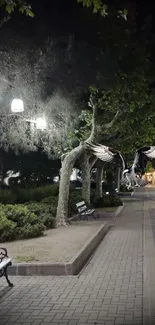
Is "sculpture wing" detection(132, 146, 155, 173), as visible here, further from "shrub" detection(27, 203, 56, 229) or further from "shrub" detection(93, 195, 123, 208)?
"shrub" detection(93, 195, 123, 208)

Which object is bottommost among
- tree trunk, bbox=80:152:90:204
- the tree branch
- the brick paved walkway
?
the brick paved walkway

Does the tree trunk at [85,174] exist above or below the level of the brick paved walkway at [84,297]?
above

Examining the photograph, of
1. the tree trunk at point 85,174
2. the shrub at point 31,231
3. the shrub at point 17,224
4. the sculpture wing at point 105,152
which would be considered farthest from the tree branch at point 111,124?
the shrub at point 31,231

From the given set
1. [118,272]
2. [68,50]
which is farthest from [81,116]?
[118,272]

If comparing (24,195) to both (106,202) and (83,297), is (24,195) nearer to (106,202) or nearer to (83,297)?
(106,202)

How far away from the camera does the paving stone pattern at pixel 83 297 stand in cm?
561

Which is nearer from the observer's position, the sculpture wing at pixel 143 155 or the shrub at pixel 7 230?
the shrub at pixel 7 230

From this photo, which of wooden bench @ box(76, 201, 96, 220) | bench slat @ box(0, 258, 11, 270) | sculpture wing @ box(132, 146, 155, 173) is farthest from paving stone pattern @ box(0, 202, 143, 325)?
wooden bench @ box(76, 201, 96, 220)

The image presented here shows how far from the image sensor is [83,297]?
6.56m

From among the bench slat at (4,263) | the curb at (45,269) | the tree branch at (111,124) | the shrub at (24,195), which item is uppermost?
the tree branch at (111,124)

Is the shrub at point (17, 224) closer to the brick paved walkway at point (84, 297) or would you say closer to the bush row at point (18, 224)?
the bush row at point (18, 224)

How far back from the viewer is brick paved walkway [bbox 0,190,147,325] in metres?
5.61

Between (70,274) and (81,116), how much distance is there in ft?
31.9

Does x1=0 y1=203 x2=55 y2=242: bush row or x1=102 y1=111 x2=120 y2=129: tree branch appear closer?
x1=0 y1=203 x2=55 y2=242: bush row
